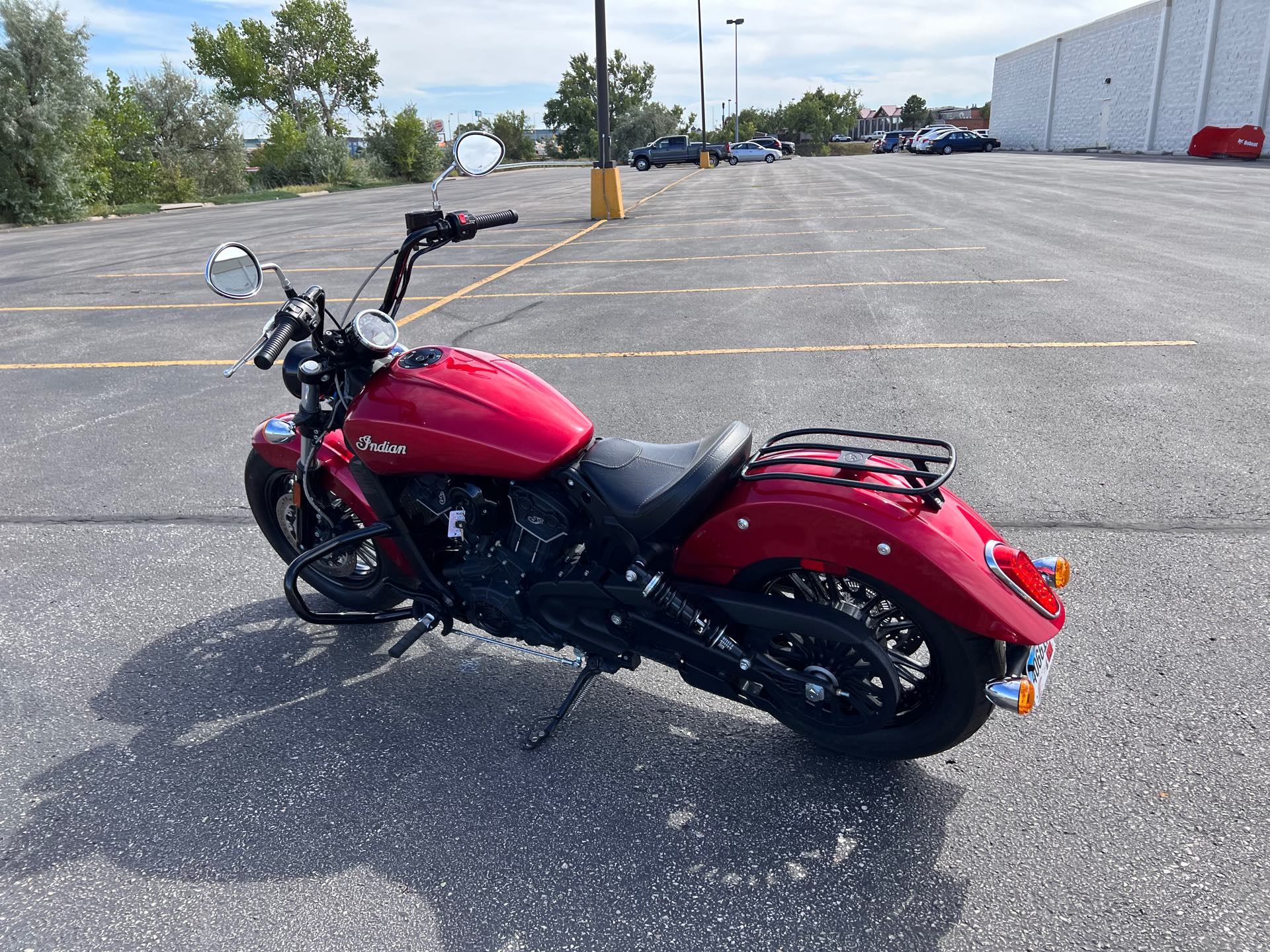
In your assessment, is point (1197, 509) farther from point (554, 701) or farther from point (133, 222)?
point (133, 222)

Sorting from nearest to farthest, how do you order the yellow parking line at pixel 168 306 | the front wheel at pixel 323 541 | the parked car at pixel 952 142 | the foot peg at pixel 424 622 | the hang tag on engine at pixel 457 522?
the hang tag on engine at pixel 457 522 → the foot peg at pixel 424 622 → the front wheel at pixel 323 541 → the yellow parking line at pixel 168 306 → the parked car at pixel 952 142

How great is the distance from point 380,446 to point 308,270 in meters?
10.8

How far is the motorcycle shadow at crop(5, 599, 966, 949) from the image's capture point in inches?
85.3

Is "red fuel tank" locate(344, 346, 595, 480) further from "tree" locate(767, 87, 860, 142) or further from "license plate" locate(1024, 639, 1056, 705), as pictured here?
"tree" locate(767, 87, 860, 142)

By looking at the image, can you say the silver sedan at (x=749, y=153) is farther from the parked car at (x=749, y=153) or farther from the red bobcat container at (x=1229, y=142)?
the red bobcat container at (x=1229, y=142)

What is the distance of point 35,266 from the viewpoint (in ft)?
46.3

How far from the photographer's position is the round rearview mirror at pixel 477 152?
9.98ft

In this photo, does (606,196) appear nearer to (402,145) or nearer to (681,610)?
(681,610)

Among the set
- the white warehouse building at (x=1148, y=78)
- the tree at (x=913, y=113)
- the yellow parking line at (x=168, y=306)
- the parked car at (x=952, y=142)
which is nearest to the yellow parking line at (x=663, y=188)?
the yellow parking line at (x=168, y=306)

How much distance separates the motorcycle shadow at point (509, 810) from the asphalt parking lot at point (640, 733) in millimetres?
10

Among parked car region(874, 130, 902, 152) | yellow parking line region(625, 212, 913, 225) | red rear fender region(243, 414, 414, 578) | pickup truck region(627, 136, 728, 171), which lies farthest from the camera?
parked car region(874, 130, 902, 152)

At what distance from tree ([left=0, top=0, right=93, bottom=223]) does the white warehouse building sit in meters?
39.1

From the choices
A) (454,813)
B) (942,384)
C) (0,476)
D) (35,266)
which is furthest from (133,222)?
(454,813)

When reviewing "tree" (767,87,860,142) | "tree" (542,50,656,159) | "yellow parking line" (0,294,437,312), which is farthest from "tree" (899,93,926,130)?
"yellow parking line" (0,294,437,312)
